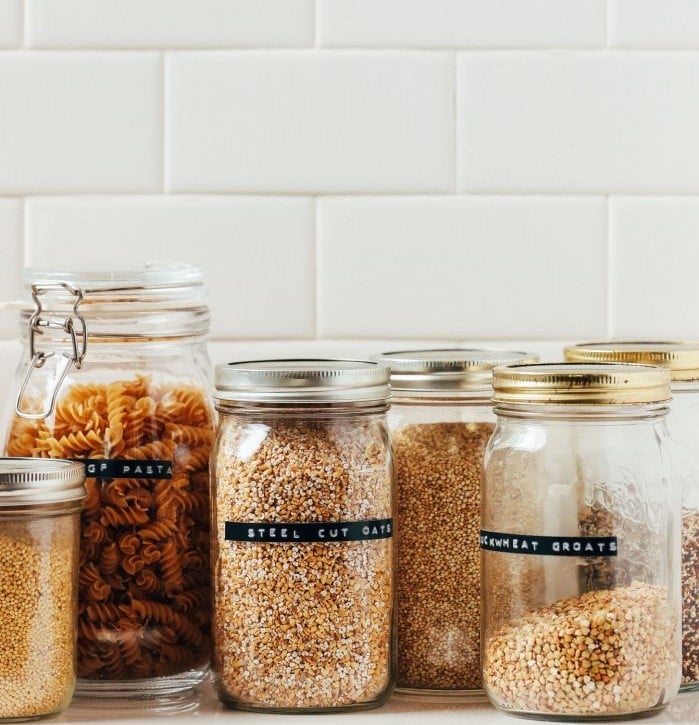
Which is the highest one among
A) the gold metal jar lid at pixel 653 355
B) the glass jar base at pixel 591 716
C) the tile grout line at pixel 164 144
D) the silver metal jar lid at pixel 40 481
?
the tile grout line at pixel 164 144

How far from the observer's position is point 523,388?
76 cm

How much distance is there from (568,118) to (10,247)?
57 centimetres

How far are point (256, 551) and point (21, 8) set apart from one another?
632 mm

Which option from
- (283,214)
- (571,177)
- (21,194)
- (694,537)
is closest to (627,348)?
(694,537)

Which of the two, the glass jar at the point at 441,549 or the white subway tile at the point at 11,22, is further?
the white subway tile at the point at 11,22

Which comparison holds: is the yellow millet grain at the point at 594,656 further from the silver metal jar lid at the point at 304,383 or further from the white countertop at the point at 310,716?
the silver metal jar lid at the point at 304,383

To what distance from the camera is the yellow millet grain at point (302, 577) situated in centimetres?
78

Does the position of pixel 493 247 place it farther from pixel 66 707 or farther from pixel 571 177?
pixel 66 707

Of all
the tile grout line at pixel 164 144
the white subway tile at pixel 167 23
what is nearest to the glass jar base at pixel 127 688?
the tile grout line at pixel 164 144

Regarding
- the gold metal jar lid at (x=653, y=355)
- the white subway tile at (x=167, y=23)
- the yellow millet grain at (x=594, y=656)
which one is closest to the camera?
the yellow millet grain at (x=594, y=656)

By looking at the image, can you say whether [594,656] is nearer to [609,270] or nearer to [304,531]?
[304,531]

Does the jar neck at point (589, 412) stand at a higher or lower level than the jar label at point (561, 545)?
higher

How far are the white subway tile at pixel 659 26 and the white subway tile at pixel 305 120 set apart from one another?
172 mm

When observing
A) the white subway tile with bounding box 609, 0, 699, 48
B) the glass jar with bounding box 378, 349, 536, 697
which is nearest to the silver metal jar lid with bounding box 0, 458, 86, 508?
the glass jar with bounding box 378, 349, 536, 697
